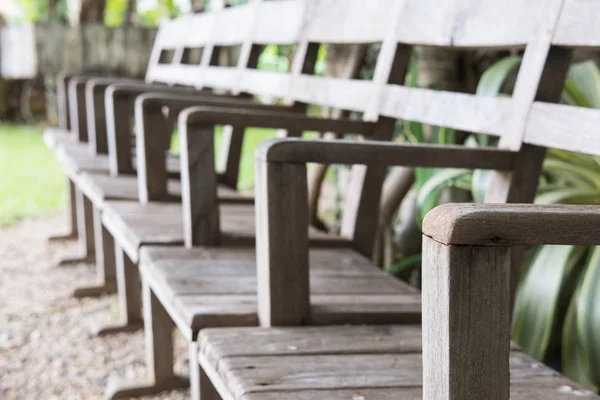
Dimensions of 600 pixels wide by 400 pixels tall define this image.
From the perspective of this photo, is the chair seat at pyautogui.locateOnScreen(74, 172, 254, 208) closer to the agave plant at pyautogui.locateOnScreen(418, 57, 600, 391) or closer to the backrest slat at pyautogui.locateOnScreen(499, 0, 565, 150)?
the agave plant at pyautogui.locateOnScreen(418, 57, 600, 391)

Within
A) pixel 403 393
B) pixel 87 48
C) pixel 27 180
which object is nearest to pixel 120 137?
pixel 403 393

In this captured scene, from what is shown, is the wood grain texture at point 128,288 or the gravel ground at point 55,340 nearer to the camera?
the gravel ground at point 55,340

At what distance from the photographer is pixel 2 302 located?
3.13 meters

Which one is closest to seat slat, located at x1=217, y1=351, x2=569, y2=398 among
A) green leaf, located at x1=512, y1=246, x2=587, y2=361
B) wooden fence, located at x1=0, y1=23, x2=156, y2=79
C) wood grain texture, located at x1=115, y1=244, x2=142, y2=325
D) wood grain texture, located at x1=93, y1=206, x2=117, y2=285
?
green leaf, located at x1=512, y1=246, x2=587, y2=361

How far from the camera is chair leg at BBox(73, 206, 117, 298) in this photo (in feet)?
9.92

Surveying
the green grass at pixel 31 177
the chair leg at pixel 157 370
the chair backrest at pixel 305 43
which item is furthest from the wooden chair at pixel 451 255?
the green grass at pixel 31 177

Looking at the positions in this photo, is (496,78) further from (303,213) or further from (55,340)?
(55,340)

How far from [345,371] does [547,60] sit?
0.71 meters

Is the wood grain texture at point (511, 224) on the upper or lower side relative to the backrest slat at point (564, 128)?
lower

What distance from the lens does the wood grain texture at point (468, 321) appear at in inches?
26.8

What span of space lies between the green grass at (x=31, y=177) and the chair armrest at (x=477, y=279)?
4.27 meters

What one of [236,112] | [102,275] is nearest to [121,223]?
[236,112]

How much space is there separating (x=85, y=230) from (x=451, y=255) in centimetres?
302

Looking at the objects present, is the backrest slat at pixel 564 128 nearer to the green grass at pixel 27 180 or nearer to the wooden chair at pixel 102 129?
the wooden chair at pixel 102 129
